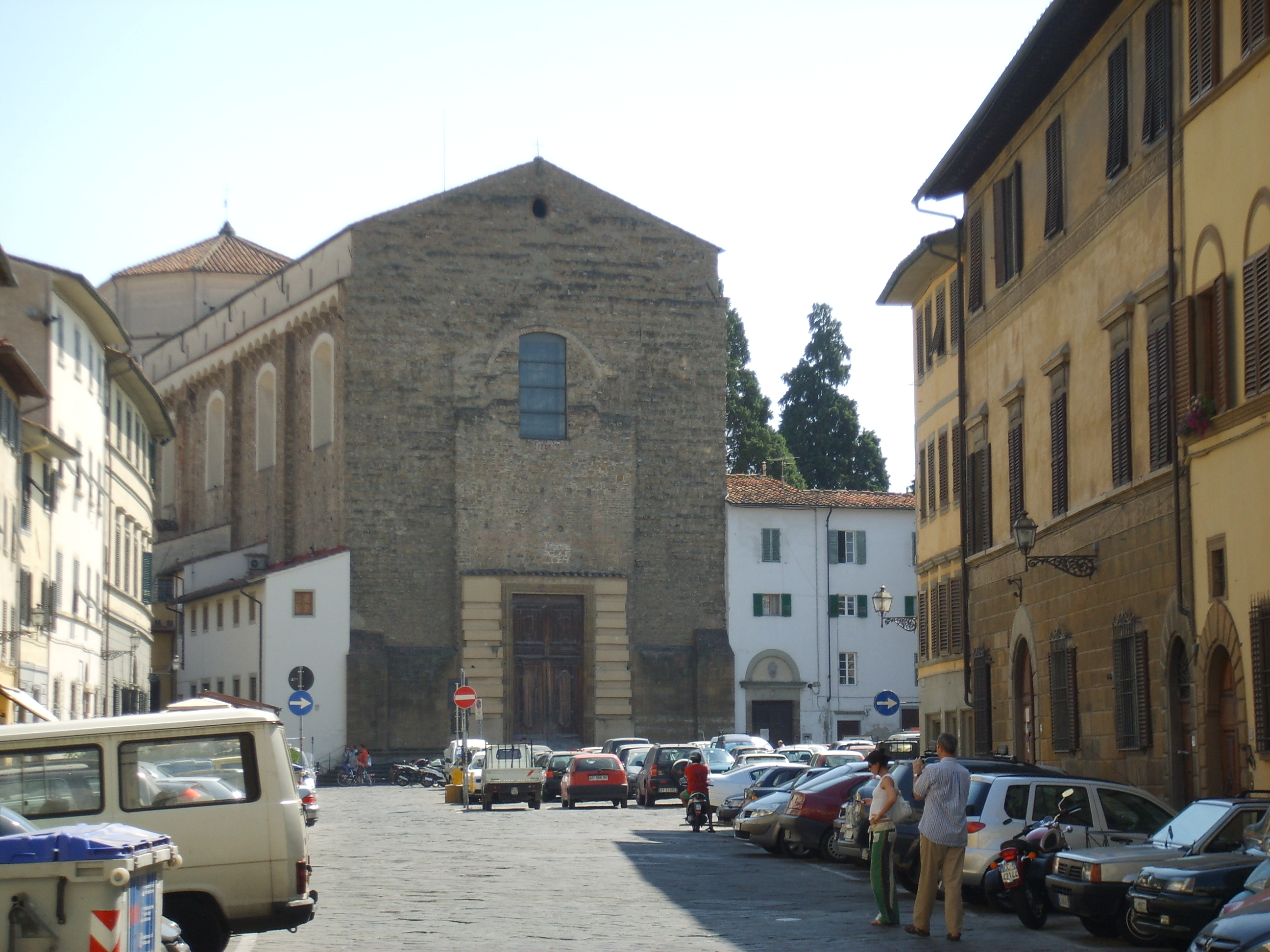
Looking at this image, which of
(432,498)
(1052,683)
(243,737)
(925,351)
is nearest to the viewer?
(243,737)

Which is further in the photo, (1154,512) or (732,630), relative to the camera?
(732,630)

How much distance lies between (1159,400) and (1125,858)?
8322 mm

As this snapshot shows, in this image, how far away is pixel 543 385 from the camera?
5731cm

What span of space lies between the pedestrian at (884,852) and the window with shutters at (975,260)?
52.9ft

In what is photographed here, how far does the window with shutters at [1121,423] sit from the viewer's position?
2247cm

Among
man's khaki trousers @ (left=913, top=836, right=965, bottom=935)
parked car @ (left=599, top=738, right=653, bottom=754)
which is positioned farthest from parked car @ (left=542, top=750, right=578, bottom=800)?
man's khaki trousers @ (left=913, top=836, right=965, bottom=935)

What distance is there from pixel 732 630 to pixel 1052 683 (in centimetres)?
3346

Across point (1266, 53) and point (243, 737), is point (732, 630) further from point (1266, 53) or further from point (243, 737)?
point (243, 737)

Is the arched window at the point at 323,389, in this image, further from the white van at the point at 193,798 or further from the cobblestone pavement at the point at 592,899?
the white van at the point at 193,798

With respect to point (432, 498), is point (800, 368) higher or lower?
higher

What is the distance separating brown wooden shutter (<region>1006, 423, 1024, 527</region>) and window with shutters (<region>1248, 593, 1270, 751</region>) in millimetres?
9252

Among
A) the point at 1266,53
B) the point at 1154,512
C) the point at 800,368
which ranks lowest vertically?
the point at 1154,512

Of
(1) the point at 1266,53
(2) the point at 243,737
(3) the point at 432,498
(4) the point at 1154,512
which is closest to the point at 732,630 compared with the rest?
(3) the point at 432,498

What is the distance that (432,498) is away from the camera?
2191 inches
